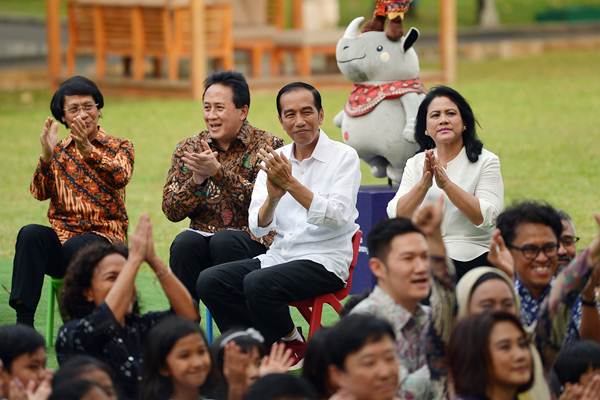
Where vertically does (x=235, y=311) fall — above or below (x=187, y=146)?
below

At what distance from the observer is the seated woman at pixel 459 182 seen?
6.86 metres

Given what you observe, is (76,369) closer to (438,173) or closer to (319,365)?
(319,365)

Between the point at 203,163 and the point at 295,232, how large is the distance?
22.9 inches

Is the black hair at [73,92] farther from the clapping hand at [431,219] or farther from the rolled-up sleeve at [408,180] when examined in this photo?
the clapping hand at [431,219]

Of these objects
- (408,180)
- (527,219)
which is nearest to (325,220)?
(408,180)

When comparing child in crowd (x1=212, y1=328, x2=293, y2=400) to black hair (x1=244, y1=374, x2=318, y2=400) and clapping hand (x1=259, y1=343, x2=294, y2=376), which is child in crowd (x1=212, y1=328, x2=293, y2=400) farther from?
black hair (x1=244, y1=374, x2=318, y2=400)

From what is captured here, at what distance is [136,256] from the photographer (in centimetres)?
565

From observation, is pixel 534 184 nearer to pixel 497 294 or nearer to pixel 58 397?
pixel 497 294

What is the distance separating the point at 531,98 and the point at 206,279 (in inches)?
463

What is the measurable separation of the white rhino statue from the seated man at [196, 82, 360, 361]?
60.2 inches

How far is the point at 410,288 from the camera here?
5477mm

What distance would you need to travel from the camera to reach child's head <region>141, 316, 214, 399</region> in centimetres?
536

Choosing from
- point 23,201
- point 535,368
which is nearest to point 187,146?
point 535,368

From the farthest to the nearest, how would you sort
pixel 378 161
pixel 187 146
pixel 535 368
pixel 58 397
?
pixel 378 161 < pixel 187 146 < pixel 535 368 < pixel 58 397
